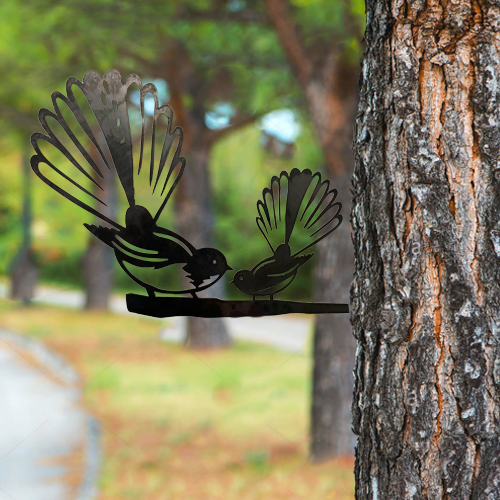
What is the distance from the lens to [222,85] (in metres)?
3.97

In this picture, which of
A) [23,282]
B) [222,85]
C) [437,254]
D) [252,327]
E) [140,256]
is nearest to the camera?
[437,254]

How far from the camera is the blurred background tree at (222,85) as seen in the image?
7.11 feet

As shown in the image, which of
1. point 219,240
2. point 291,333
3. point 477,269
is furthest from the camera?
point 219,240

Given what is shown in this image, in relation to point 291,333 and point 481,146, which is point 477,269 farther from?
point 291,333

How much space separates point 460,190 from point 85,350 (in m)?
4.14

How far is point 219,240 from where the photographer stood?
667cm

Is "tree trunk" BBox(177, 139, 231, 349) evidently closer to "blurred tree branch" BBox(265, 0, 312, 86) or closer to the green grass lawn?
the green grass lawn

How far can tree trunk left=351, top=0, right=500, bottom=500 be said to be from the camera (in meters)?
0.62

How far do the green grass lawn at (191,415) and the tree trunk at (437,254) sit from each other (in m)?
1.29

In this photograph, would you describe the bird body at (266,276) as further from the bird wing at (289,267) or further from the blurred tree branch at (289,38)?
the blurred tree branch at (289,38)

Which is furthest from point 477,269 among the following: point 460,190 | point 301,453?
point 301,453

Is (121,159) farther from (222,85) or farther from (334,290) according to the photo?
(222,85)

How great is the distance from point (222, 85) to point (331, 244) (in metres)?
2.23

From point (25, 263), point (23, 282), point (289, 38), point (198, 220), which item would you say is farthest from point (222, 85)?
point (23, 282)
